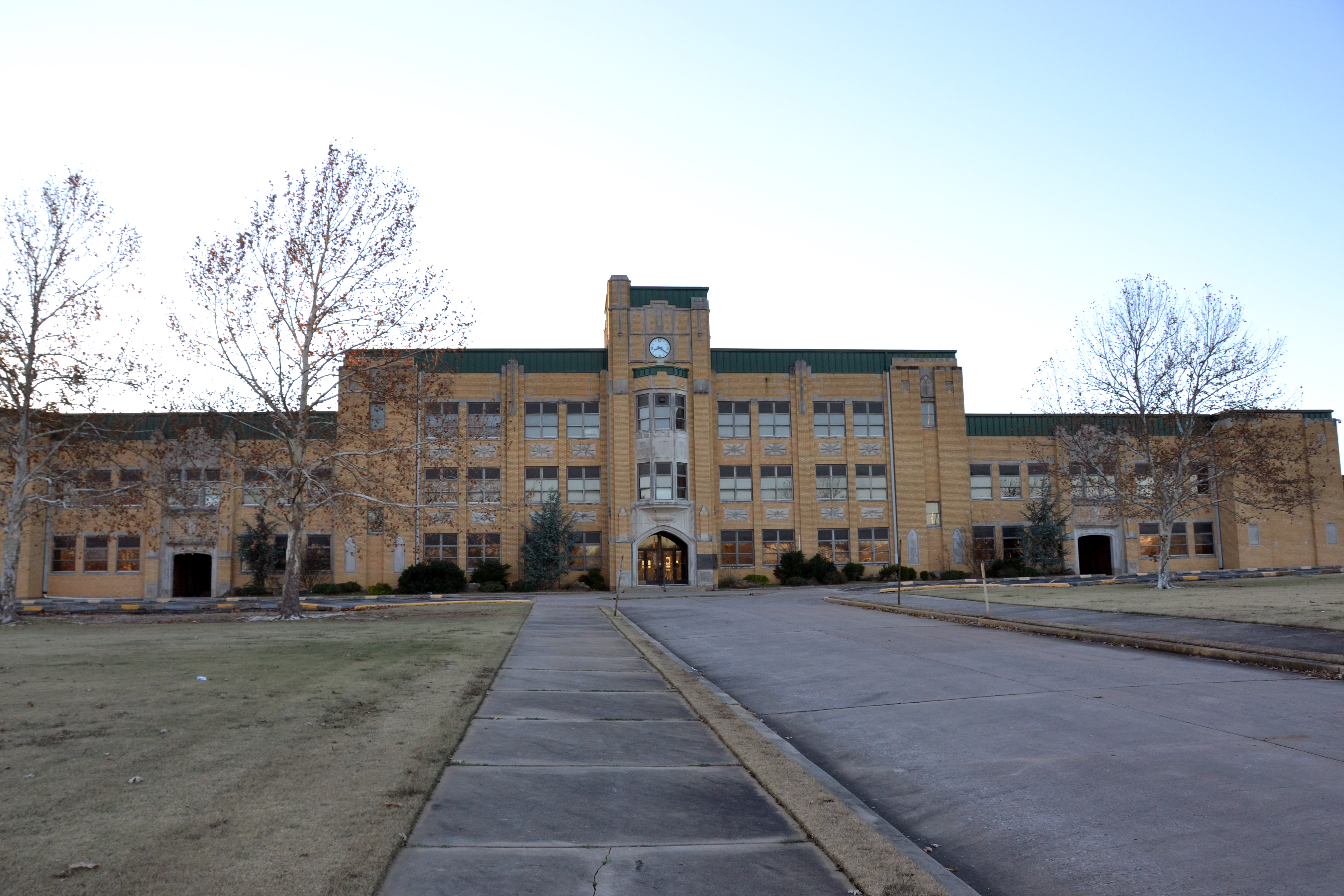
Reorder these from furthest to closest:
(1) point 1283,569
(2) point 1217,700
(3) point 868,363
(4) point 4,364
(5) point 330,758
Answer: (3) point 868,363, (1) point 1283,569, (4) point 4,364, (2) point 1217,700, (5) point 330,758

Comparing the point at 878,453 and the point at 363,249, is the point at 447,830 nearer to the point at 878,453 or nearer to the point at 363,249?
the point at 363,249

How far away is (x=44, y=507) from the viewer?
84.6ft

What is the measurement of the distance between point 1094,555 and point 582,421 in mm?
33418

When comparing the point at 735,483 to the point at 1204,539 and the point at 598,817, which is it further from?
the point at 598,817

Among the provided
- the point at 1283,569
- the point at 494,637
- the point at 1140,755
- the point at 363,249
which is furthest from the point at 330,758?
the point at 1283,569

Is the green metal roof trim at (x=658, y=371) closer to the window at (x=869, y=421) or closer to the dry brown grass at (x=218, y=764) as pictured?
the window at (x=869, y=421)

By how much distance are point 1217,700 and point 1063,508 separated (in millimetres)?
44908

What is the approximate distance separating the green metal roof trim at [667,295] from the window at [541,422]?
23.8 ft

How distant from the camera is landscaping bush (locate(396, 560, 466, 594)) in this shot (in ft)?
147

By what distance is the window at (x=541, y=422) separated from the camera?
49344 mm

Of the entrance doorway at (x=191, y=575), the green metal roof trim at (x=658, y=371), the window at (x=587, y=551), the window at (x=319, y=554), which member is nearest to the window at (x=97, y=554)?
the entrance doorway at (x=191, y=575)

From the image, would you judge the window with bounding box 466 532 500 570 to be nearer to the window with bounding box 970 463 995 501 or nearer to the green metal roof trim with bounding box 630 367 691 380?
the green metal roof trim with bounding box 630 367 691 380

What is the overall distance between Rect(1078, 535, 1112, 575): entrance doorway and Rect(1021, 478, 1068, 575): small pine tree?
7163 mm

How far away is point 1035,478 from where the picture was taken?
5291cm
